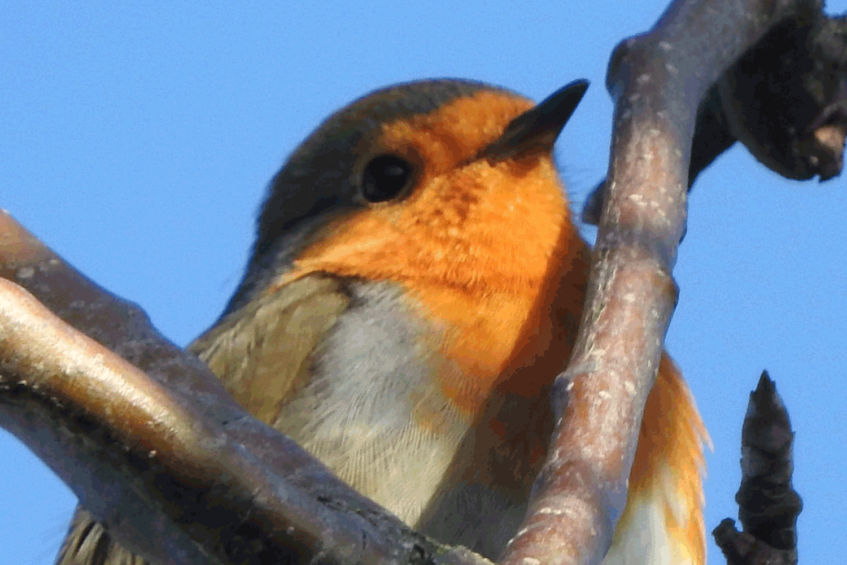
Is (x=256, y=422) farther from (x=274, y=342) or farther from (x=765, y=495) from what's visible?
(x=274, y=342)

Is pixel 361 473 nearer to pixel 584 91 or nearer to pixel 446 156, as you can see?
pixel 446 156

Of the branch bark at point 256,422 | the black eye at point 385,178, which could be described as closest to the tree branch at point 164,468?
the branch bark at point 256,422

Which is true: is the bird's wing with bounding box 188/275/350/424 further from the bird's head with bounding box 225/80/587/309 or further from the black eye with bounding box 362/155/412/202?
the black eye with bounding box 362/155/412/202

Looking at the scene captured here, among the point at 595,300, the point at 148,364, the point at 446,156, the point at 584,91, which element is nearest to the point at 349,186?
the point at 446,156

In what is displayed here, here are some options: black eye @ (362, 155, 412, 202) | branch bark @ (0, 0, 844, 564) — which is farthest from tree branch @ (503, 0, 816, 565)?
black eye @ (362, 155, 412, 202)

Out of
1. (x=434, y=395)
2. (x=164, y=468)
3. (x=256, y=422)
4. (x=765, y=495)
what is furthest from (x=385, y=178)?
(x=164, y=468)

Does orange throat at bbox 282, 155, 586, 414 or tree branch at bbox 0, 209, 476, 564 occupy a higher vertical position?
orange throat at bbox 282, 155, 586, 414

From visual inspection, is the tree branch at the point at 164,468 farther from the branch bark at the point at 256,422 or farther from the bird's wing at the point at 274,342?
the bird's wing at the point at 274,342
